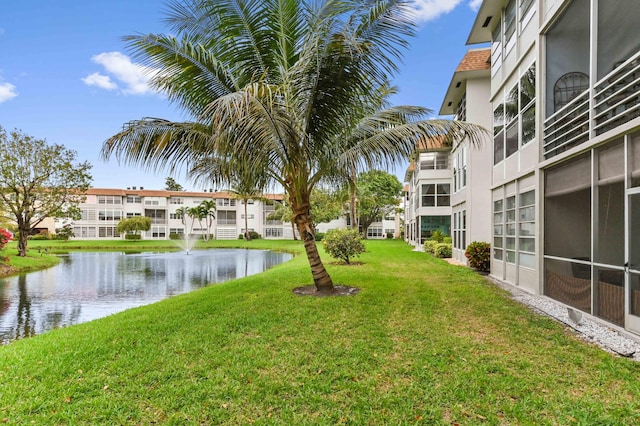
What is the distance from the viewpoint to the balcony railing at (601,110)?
16.5 feet

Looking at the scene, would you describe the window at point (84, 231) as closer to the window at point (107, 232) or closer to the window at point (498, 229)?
the window at point (107, 232)

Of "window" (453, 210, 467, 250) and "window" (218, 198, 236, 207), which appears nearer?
"window" (453, 210, 467, 250)

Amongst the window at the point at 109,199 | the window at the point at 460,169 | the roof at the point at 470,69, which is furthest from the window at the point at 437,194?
the window at the point at 109,199

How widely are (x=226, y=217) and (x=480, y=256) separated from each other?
4468 centimetres

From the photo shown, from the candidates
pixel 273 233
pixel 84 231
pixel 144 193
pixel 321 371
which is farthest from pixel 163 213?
pixel 321 371

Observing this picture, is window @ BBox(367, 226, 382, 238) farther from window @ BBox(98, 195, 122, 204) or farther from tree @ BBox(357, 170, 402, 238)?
window @ BBox(98, 195, 122, 204)

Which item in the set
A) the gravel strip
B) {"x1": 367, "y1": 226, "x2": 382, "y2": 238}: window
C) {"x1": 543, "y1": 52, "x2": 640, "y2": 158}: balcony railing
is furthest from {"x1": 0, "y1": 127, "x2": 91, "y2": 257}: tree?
{"x1": 367, "y1": 226, "x2": 382, "y2": 238}: window

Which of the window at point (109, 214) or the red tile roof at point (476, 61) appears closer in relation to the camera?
the red tile roof at point (476, 61)

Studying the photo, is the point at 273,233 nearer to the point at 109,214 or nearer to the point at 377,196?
the point at 377,196

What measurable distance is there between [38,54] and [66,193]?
11.7 m

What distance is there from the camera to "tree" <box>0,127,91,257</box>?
70.5 ft

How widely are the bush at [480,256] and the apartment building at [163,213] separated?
3613 centimetres

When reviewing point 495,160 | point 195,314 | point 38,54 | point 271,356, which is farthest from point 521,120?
point 38,54

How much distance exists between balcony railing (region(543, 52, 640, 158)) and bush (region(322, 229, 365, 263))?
8227 millimetres
